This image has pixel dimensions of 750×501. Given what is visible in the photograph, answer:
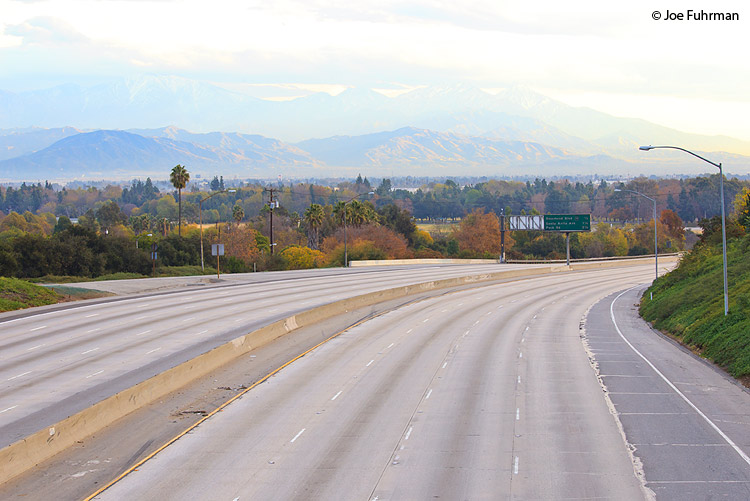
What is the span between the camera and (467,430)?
19.1 metres

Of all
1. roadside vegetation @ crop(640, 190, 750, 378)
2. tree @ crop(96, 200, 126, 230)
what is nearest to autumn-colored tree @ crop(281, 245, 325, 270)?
roadside vegetation @ crop(640, 190, 750, 378)

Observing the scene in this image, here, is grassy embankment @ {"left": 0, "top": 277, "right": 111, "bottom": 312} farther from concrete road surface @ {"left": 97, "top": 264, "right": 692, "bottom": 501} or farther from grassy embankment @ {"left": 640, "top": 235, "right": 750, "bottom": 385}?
grassy embankment @ {"left": 640, "top": 235, "right": 750, "bottom": 385}

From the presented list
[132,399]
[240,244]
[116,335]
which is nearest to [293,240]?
[240,244]

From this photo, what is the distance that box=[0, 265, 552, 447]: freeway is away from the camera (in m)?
21.3

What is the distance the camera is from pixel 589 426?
63.9ft

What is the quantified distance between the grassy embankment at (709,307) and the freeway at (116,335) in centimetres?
1880

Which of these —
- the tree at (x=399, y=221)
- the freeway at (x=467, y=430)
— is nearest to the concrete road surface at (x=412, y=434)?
the freeway at (x=467, y=430)

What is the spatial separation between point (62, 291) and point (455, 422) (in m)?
34.2

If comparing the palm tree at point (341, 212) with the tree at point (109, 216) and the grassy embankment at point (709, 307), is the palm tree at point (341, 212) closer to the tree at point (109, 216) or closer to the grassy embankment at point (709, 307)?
the grassy embankment at point (709, 307)

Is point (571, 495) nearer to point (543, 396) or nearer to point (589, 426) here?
point (589, 426)

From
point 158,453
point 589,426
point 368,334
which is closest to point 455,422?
point 589,426

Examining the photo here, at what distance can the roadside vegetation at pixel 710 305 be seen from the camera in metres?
28.7

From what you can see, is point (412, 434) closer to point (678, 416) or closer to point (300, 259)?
point (678, 416)

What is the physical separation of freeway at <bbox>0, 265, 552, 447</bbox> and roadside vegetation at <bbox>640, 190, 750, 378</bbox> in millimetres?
18804
